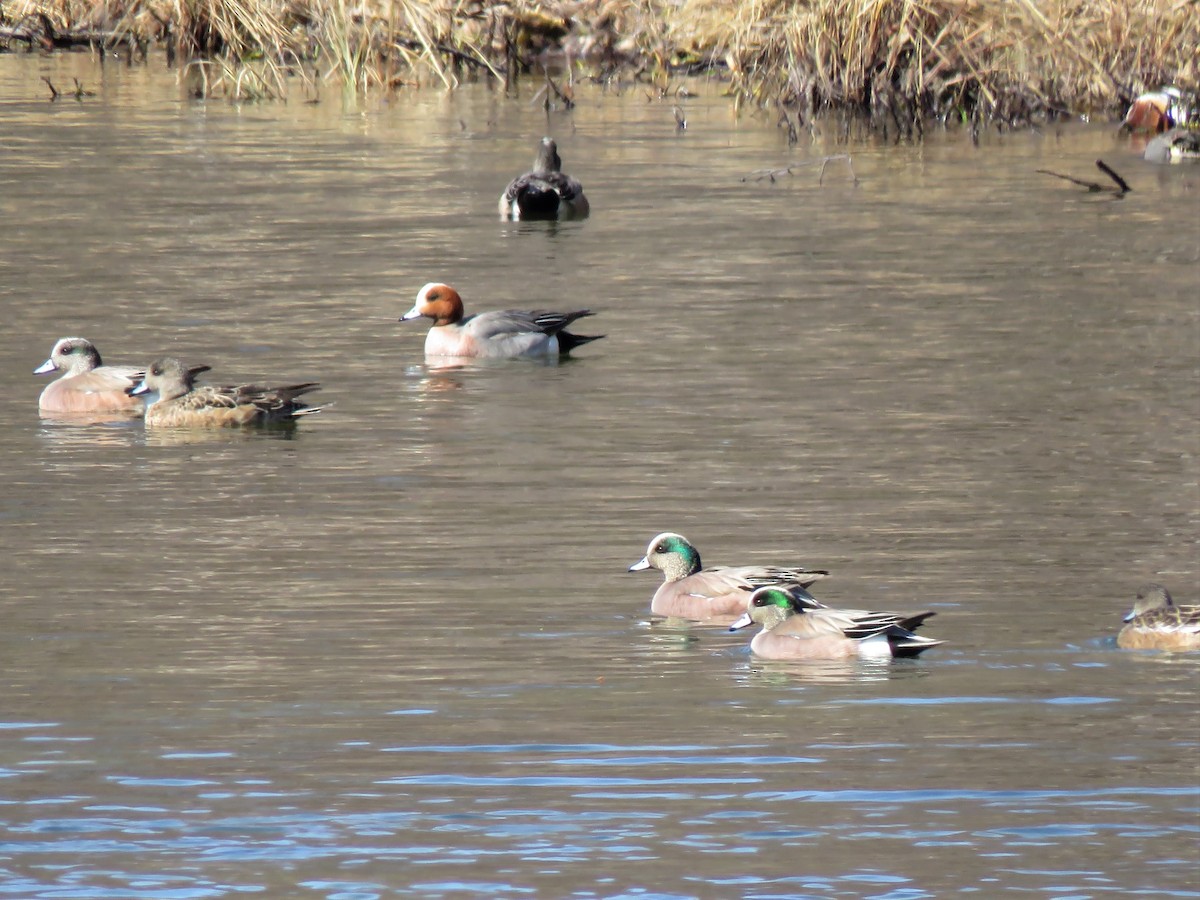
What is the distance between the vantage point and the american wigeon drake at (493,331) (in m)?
14.9

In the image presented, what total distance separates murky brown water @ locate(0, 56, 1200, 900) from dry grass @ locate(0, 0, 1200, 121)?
255 inches

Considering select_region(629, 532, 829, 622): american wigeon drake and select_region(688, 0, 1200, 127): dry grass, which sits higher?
select_region(688, 0, 1200, 127): dry grass

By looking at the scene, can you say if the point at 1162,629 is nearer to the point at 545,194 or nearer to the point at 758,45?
the point at 545,194

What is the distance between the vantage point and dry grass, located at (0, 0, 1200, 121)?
26016 millimetres

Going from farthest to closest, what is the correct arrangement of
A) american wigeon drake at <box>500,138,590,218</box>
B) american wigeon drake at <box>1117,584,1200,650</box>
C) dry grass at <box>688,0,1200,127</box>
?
dry grass at <box>688,0,1200,127</box>, american wigeon drake at <box>500,138,590,218</box>, american wigeon drake at <box>1117,584,1200,650</box>

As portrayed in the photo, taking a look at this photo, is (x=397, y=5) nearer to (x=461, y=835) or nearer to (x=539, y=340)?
(x=539, y=340)

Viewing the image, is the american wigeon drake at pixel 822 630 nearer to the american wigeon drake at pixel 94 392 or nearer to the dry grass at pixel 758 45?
the american wigeon drake at pixel 94 392

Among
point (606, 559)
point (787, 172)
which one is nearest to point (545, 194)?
point (787, 172)

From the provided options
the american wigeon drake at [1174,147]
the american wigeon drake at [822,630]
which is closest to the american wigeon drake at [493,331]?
the american wigeon drake at [822,630]

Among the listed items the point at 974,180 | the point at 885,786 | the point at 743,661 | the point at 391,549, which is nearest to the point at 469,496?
the point at 391,549

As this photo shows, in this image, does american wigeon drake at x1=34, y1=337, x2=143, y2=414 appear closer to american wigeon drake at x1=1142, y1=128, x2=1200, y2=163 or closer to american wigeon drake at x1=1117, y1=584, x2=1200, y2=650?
american wigeon drake at x1=1117, y1=584, x2=1200, y2=650

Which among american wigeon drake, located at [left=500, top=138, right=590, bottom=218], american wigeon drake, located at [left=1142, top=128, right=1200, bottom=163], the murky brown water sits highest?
american wigeon drake, located at [left=1142, top=128, right=1200, bottom=163]

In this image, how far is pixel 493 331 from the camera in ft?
49.2

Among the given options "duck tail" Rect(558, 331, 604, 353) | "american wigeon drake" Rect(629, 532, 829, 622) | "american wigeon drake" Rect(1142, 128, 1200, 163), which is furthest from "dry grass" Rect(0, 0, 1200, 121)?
"american wigeon drake" Rect(629, 532, 829, 622)
